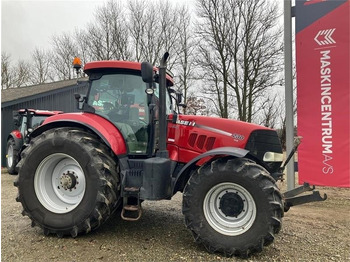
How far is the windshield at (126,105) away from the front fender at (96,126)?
9cm

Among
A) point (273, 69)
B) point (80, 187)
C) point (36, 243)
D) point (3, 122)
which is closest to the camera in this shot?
point (36, 243)

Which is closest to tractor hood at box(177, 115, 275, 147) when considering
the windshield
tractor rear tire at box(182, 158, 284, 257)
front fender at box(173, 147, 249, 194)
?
front fender at box(173, 147, 249, 194)

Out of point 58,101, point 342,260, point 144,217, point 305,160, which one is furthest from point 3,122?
point 342,260

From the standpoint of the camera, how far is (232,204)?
11.0 feet

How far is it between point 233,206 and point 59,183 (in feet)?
7.30

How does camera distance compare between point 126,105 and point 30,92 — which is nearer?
point 126,105

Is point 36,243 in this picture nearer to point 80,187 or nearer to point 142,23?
point 80,187

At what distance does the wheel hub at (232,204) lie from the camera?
3332mm

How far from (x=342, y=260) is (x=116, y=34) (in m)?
24.1

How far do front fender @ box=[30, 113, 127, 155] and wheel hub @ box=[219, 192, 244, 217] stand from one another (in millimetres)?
1396

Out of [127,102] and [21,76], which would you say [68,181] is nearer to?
[127,102]

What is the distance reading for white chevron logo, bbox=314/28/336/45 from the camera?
524cm

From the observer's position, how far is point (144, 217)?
15.3ft

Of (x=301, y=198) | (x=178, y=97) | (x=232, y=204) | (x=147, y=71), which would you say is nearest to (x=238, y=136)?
(x=232, y=204)
